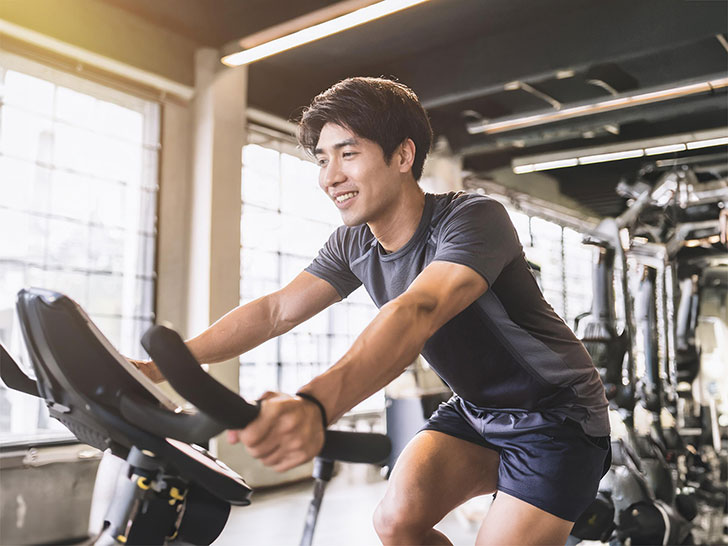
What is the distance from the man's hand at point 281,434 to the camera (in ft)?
2.37

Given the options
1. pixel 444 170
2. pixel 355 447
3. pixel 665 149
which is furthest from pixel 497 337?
pixel 665 149

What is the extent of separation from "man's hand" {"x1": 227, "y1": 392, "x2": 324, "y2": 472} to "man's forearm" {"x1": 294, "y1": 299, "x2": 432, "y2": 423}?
0.16 feet

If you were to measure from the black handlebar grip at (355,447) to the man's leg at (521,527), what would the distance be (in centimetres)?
74

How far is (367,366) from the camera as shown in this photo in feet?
2.94

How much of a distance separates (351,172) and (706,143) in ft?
19.6

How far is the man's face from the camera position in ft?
4.32

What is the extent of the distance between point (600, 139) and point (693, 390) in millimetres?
3089

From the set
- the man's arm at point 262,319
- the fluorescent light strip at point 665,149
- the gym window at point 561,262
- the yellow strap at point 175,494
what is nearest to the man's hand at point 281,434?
the yellow strap at point 175,494

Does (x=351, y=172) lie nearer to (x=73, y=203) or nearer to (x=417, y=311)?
(x=417, y=311)

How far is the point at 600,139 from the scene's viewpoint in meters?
7.12

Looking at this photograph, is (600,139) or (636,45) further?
(600,139)

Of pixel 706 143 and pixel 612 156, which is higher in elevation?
pixel 612 156

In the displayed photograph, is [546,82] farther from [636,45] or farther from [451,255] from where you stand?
[451,255]

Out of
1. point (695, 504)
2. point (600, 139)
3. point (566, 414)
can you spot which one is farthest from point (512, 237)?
point (600, 139)
